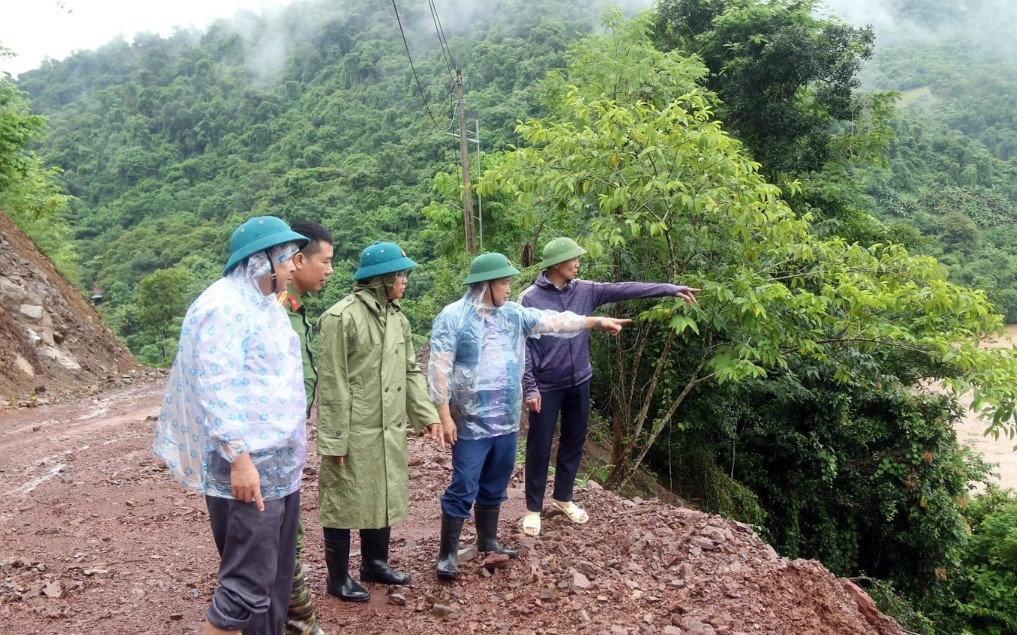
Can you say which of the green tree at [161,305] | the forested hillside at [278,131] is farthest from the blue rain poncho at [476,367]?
the green tree at [161,305]

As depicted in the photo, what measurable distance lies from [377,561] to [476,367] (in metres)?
1.01

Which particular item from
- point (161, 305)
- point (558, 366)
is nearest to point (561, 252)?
point (558, 366)

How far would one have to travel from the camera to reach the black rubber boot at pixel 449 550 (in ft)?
11.5

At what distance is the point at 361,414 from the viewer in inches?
124

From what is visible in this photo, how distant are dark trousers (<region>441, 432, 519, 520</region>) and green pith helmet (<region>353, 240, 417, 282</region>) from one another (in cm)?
93

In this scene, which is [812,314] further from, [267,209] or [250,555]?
[267,209]

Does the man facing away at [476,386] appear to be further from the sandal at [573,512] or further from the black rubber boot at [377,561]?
the sandal at [573,512]

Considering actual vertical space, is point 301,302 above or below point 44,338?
above

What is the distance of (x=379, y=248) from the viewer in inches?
129

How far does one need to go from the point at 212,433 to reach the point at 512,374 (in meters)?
1.77

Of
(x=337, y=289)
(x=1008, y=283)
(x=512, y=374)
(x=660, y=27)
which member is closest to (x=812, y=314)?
Answer: (x=512, y=374)

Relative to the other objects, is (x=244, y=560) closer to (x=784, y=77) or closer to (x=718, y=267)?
(x=718, y=267)

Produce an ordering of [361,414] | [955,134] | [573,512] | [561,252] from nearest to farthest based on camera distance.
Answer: [361,414], [561,252], [573,512], [955,134]

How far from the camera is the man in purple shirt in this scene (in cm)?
406
